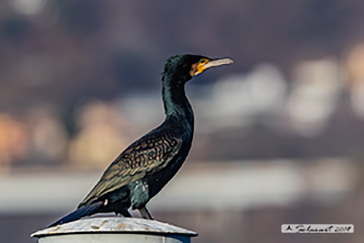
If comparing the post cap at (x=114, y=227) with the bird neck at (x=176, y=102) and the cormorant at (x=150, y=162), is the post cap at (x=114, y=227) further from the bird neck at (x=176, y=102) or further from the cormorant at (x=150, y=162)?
the bird neck at (x=176, y=102)

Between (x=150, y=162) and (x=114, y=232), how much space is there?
23.7 inches

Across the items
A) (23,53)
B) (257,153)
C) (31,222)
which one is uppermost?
(23,53)

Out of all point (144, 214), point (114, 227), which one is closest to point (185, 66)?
point (144, 214)

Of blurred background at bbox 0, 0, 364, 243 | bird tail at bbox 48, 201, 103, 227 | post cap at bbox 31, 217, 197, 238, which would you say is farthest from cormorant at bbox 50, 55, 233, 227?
blurred background at bbox 0, 0, 364, 243

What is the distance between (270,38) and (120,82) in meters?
A: 7.56

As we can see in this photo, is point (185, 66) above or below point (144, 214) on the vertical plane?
above

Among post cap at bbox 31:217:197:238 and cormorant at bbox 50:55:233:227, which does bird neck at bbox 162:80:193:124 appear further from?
post cap at bbox 31:217:197:238

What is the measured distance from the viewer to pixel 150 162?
3611 mm

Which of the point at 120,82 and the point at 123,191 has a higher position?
the point at 120,82

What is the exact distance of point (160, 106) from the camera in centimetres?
2752

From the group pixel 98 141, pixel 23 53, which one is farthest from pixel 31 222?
pixel 23 53

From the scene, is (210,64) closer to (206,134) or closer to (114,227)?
(114,227)

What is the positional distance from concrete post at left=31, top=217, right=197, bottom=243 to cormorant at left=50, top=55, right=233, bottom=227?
27cm

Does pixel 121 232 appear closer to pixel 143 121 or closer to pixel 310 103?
pixel 143 121
